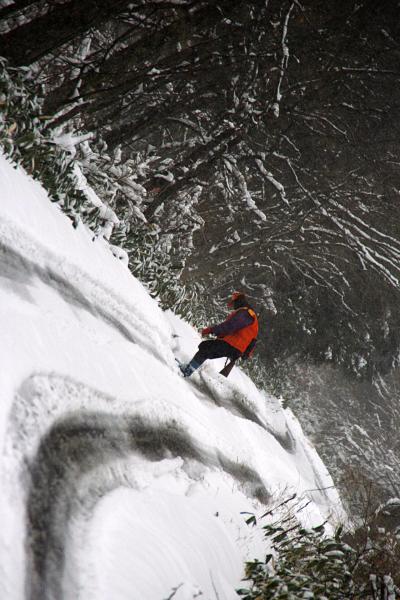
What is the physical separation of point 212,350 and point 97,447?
4375 mm

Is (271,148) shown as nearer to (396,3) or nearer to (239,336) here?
(396,3)

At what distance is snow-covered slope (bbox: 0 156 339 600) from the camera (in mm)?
2729

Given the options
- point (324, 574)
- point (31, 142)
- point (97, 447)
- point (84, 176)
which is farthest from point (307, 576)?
point (84, 176)

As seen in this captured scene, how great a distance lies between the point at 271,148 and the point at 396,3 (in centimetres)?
390

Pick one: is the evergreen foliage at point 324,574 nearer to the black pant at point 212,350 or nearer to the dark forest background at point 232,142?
the black pant at point 212,350

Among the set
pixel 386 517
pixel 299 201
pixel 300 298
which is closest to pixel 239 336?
pixel 386 517

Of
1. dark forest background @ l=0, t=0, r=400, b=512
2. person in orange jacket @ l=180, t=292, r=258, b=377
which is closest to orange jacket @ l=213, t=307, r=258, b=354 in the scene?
person in orange jacket @ l=180, t=292, r=258, b=377

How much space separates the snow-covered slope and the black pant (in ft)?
2.70

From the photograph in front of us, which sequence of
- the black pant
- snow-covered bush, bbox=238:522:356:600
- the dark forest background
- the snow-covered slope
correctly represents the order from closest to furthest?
the snow-covered slope
snow-covered bush, bbox=238:522:356:600
the dark forest background
the black pant

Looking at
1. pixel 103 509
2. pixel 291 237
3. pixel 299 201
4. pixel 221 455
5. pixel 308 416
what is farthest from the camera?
pixel 308 416

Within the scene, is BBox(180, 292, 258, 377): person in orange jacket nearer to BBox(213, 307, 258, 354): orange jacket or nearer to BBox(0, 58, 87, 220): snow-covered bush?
BBox(213, 307, 258, 354): orange jacket

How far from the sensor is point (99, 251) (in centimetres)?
696

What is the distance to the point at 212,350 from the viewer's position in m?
7.94

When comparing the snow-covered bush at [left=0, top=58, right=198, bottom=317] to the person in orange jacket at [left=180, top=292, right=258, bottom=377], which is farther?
the person in orange jacket at [left=180, top=292, right=258, bottom=377]
